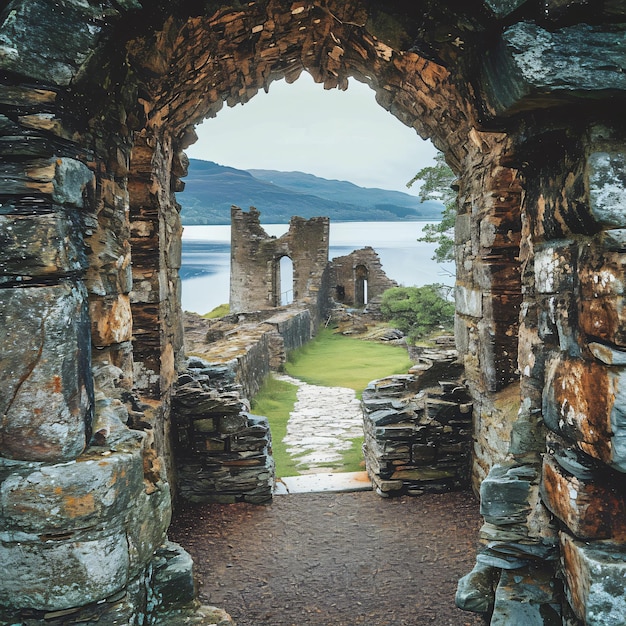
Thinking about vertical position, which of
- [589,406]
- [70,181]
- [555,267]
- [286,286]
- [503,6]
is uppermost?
[503,6]

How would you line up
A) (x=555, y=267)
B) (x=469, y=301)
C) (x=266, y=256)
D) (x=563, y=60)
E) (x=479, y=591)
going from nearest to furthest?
(x=563, y=60)
(x=555, y=267)
(x=479, y=591)
(x=469, y=301)
(x=266, y=256)

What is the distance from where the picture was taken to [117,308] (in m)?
3.15

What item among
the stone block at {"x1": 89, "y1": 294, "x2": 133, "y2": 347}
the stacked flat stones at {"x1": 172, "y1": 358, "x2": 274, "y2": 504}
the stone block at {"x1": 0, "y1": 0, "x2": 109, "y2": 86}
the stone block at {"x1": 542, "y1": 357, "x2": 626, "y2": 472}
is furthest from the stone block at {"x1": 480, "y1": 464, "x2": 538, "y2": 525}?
the stacked flat stones at {"x1": 172, "y1": 358, "x2": 274, "y2": 504}

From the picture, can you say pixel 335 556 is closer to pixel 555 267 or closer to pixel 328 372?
pixel 555 267

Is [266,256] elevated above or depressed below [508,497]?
above

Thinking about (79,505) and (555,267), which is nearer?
(79,505)

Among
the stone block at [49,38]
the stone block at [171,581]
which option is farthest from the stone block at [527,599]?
the stone block at [49,38]

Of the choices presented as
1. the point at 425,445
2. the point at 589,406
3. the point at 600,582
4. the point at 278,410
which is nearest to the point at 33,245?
the point at 589,406

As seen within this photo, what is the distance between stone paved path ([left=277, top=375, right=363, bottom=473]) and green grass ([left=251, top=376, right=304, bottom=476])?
0.10 metres

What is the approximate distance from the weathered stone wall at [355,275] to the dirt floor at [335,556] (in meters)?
22.2

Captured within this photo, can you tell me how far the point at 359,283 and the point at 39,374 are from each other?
26.8 m

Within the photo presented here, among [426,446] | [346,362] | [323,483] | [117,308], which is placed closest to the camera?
[117,308]

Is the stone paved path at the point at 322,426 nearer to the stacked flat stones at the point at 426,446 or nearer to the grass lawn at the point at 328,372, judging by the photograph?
the grass lawn at the point at 328,372

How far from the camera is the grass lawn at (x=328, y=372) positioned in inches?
299
